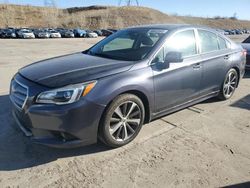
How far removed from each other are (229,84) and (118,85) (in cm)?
325

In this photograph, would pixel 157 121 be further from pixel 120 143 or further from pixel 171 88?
pixel 120 143

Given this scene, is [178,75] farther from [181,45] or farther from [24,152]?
[24,152]

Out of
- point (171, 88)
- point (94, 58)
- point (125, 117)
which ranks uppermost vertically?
point (94, 58)

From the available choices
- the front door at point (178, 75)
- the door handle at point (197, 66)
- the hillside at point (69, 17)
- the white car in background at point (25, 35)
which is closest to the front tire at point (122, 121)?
the front door at point (178, 75)

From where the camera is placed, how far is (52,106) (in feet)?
10.5

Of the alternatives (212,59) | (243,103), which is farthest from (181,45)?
(243,103)

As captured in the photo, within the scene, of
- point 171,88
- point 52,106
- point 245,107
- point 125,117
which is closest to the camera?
point 52,106

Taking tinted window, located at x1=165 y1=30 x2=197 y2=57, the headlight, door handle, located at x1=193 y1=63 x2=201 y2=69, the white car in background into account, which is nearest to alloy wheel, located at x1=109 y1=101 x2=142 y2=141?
the headlight

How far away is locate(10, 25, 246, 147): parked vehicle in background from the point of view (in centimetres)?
327

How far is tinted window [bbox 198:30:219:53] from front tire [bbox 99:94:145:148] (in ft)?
6.25

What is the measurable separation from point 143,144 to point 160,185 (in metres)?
0.95

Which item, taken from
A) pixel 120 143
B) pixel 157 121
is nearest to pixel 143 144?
pixel 120 143

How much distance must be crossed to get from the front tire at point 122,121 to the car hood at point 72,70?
42 cm

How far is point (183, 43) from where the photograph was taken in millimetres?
4598
